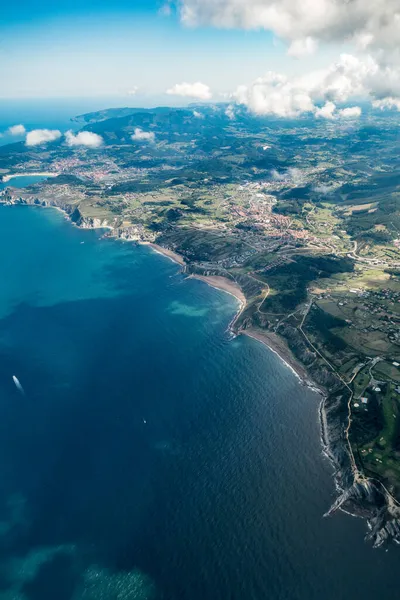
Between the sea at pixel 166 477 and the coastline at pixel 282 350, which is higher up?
the sea at pixel 166 477

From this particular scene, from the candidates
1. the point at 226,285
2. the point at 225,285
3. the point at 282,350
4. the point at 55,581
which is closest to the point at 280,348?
the point at 282,350

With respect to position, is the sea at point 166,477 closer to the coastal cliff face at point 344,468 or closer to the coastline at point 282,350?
the coastal cliff face at point 344,468

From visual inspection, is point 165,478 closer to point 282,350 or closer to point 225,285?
point 282,350

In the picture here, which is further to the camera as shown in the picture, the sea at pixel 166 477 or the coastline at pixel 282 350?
the coastline at pixel 282 350

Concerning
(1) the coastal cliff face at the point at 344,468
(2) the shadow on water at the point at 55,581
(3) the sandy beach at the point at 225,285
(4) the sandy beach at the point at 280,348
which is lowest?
(3) the sandy beach at the point at 225,285

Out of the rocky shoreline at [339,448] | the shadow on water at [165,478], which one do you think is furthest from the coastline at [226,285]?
the shadow on water at [165,478]

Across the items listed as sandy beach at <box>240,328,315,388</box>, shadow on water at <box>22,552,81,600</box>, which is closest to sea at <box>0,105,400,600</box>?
shadow on water at <box>22,552,81,600</box>

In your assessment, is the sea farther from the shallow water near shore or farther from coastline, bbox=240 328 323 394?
coastline, bbox=240 328 323 394

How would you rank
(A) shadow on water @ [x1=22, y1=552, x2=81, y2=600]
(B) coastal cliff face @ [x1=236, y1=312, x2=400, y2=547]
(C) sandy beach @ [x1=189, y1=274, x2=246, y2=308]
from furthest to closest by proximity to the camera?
(C) sandy beach @ [x1=189, y1=274, x2=246, y2=308]
(B) coastal cliff face @ [x1=236, y1=312, x2=400, y2=547]
(A) shadow on water @ [x1=22, y1=552, x2=81, y2=600]
